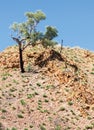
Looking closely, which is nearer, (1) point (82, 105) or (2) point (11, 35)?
(1) point (82, 105)

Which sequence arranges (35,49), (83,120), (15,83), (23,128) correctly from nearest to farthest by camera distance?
(23,128)
(83,120)
(15,83)
(35,49)

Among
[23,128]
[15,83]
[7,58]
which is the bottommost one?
[23,128]

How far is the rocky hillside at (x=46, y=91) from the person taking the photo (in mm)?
59031

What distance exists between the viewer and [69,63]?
73.3 metres

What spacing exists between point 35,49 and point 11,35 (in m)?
8.53

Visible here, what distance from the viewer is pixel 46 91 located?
2591 inches

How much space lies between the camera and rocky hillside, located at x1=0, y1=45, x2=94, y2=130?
59.0 m

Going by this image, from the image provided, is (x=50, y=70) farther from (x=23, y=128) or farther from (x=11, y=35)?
(x=23, y=128)

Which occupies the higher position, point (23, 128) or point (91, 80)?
point (91, 80)

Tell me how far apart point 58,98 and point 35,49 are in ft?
48.8

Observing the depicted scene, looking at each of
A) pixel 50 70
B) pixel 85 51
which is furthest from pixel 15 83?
pixel 85 51

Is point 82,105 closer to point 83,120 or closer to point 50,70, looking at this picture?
point 83,120

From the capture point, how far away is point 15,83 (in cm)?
6675

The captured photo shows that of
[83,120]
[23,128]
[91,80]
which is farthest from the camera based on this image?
[91,80]
